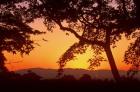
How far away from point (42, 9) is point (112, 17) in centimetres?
695

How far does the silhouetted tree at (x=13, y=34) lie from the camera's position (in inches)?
1674

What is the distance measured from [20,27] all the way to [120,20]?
1490 cm

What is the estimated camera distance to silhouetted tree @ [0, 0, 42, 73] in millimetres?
42531

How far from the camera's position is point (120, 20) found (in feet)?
113

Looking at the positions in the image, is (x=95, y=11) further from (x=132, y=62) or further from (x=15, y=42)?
(x=15, y=42)

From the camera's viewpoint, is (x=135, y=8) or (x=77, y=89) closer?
(x=77, y=89)

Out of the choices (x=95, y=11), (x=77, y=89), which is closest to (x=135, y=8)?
(x=95, y=11)

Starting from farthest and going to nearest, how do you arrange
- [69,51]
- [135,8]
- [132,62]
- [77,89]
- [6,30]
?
[6,30], [69,51], [132,62], [135,8], [77,89]

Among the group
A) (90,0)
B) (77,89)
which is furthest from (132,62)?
(77,89)

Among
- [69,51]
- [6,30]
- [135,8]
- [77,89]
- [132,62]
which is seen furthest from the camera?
[6,30]

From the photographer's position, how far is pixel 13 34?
44594 millimetres

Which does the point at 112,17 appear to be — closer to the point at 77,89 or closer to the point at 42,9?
the point at 42,9

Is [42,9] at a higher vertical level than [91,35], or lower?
higher

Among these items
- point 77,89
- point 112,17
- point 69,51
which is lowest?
point 77,89
